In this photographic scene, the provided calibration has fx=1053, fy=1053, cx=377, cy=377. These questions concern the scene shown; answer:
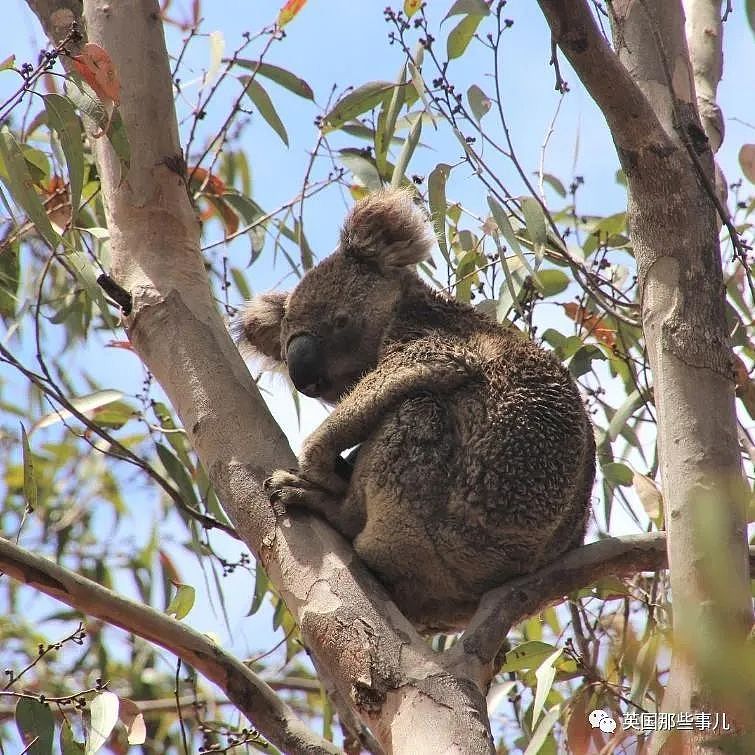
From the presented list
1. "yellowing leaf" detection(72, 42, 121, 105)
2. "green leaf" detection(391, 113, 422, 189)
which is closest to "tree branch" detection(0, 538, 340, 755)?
"yellowing leaf" detection(72, 42, 121, 105)

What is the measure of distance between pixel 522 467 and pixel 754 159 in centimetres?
176

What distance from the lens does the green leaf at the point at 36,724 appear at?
2.73 m

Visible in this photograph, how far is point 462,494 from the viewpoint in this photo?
271 cm

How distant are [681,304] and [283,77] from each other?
7.16ft

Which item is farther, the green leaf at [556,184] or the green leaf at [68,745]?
the green leaf at [556,184]

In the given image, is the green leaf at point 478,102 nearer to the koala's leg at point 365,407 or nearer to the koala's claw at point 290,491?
the koala's leg at point 365,407

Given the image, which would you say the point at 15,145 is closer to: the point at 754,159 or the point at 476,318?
the point at 476,318

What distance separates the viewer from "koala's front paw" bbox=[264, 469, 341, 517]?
2.33 m

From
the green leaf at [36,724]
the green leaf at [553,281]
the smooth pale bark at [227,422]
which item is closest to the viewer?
the smooth pale bark at [227,422]

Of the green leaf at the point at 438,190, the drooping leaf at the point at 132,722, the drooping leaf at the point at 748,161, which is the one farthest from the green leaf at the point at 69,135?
the drooping leaf at the point at 748,161

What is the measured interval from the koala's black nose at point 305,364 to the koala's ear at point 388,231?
38cm

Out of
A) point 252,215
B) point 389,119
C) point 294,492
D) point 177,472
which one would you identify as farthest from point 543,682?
point 252,215

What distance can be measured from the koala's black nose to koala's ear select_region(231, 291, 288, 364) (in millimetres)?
294

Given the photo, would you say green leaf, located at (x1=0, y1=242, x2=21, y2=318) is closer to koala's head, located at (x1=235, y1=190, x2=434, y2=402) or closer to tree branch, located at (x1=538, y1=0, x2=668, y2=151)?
koala's head, located at (x1=235, y1=190, x2=434, y2=402)
